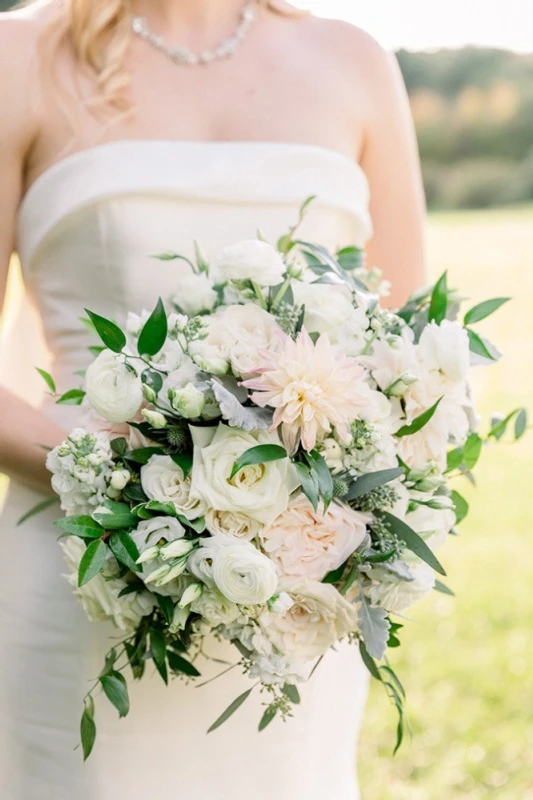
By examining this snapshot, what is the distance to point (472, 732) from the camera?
373 centimetres

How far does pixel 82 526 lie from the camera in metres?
1.49

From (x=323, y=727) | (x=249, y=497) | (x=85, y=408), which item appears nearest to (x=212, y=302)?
(x=85, y=408)

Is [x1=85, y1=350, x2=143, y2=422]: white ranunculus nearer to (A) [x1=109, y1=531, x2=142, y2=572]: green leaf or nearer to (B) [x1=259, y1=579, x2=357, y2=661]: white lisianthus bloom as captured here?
(A) [x1=109, y1=531, x2=142, y2=572]: green leaf

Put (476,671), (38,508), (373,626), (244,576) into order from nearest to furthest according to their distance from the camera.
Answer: (244,576)
(373,626)
(38,508)
(476,671)

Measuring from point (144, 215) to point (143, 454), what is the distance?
0.72m

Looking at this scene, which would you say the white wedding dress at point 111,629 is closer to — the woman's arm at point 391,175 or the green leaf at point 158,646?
the woman's arm at point 391,175

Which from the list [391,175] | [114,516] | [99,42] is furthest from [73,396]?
[391,175]

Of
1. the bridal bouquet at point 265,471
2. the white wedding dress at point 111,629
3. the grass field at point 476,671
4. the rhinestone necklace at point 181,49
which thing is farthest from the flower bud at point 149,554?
the grass field at point 476,671

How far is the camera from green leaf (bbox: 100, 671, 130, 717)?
1.66 metres

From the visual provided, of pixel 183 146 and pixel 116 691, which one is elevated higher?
pixel 183 146

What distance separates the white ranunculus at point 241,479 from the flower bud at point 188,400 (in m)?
0.05

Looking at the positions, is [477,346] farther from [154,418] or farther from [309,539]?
[154,418]

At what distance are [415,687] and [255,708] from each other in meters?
2.21

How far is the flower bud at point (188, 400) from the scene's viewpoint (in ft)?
4.87
